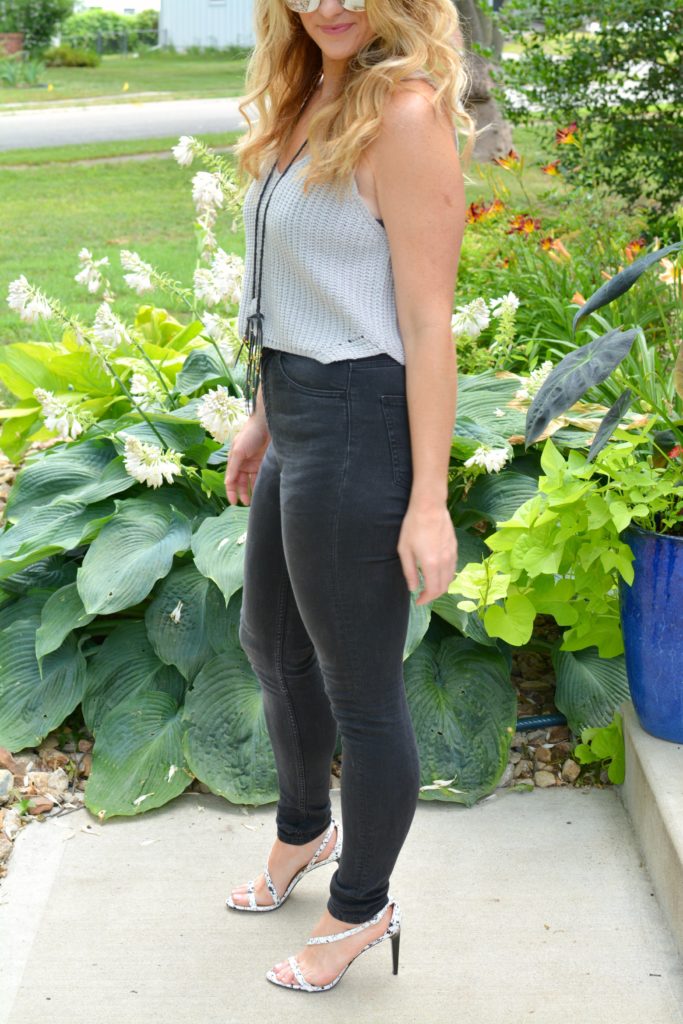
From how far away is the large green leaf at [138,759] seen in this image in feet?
9.29

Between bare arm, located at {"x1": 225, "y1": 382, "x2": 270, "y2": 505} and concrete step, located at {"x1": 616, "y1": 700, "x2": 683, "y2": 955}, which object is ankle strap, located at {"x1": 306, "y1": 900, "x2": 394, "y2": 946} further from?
bare arm, located at {"x1": 225, "y1": 382, "x2": 270, "y2": 505}

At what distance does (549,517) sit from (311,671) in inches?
25.6

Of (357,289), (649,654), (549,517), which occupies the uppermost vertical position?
(357,289)

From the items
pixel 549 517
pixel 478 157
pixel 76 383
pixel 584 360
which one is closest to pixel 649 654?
pixel 549 517

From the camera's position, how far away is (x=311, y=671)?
7.44 feet

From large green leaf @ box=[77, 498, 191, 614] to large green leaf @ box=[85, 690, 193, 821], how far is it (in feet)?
0.91

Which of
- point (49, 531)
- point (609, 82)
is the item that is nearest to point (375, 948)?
point (49, 531)

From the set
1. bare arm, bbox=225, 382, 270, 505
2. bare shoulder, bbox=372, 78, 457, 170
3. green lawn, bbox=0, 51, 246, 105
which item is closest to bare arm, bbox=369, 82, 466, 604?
bare shoulder, bbox=372, 78, 457, 170

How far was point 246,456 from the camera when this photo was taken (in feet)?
7.61

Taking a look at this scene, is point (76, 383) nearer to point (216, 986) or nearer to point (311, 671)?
point (311, 671)

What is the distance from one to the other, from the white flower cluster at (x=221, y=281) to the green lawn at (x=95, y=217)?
284 centimetres

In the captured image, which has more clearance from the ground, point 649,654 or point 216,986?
point 649,654

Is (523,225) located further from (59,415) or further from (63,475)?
(59,415)

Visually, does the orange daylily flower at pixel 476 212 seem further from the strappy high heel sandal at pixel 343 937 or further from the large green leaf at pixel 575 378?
the strappy high heel sandal at pixel 343 937
